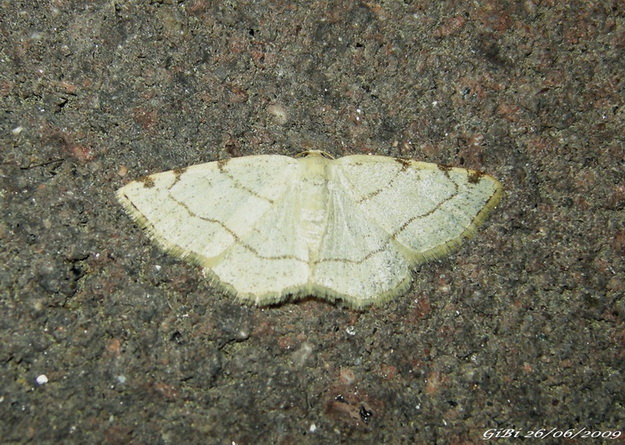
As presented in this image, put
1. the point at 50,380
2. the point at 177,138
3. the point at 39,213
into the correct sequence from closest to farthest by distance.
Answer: the point at 50,380
the point at 39,213
the point at 177,138

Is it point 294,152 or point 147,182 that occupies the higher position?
point 294,152

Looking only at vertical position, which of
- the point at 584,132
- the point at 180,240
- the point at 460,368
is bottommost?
the point at 460,368

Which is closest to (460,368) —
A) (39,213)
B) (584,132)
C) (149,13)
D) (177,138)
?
(584,132)

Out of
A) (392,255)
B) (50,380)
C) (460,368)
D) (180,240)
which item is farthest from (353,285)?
(50,380)

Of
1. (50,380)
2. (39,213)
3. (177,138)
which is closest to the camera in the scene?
(50,380)

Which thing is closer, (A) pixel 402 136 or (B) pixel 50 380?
(B) pixel 50 380

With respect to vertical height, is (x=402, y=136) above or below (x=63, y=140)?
above

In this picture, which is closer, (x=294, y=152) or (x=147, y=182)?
(x=147, y=182)

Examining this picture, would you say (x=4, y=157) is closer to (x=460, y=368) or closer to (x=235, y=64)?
(x=235, y=64)
